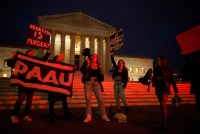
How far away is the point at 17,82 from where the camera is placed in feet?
19.2

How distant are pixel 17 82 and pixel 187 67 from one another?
517 centimetres

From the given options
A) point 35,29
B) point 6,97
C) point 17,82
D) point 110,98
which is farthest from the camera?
point 110,98

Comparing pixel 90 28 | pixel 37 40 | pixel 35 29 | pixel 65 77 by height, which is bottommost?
pixel 65 77

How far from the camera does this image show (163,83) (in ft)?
17.1

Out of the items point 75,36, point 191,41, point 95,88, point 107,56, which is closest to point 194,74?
point 191,41

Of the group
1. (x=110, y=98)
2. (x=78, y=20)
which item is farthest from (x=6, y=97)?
(x=78, y=20)

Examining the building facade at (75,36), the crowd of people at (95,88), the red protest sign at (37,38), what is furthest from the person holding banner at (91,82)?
the building facade at (75,36)

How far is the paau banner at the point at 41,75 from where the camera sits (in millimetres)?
5973

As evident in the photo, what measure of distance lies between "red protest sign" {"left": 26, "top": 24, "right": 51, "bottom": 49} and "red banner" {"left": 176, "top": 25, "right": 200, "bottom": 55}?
18.4 feet

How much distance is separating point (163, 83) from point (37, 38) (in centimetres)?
599

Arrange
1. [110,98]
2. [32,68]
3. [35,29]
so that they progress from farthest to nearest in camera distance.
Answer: [110,98] → [35,29] → [32,68]

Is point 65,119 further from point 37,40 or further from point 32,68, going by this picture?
point 37,40

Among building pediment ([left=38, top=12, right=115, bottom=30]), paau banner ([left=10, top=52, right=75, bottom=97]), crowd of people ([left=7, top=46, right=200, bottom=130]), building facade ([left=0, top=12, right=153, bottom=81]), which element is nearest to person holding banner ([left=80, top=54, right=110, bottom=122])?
crowd of people ([left=7, top=46, right=200, bottom=130])

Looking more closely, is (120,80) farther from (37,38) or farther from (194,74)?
(37,38)
